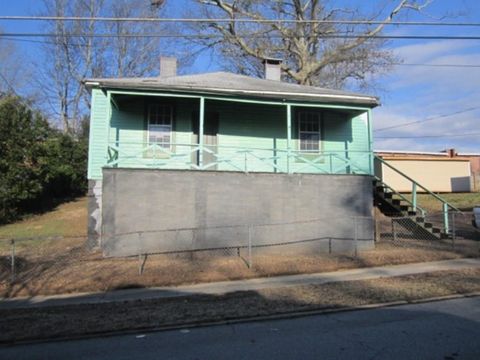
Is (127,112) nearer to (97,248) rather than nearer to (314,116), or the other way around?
(97,248)

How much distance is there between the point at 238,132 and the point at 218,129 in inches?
29.6

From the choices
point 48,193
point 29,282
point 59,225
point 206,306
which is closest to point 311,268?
point 206,306

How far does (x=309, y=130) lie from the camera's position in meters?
17.7

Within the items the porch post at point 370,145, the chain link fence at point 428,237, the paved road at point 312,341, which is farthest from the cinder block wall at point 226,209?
the paved road at point 312,341

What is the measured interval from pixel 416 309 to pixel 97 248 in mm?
9981

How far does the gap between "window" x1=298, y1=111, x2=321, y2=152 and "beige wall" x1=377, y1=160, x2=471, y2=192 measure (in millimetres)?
16628

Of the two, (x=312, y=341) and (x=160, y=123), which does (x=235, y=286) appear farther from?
(x=160, y=123)

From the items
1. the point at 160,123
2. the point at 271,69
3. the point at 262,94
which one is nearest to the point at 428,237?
the point at 262,94

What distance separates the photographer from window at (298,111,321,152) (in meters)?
17.6

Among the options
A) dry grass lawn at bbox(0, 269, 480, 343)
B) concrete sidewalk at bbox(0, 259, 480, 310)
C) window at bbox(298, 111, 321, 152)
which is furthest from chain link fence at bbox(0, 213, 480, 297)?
window at bbox(298, 111, 321, 152)

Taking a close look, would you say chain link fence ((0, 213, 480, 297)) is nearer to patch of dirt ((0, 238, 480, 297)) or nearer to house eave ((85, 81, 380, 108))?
patch of dirt ((0, 238, 480, 297))

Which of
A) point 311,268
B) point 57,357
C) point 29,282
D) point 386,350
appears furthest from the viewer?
point 311,268

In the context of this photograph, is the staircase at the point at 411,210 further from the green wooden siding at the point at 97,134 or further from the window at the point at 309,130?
the green wooden siding at the point at 97,134

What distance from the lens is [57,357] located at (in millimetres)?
6043
